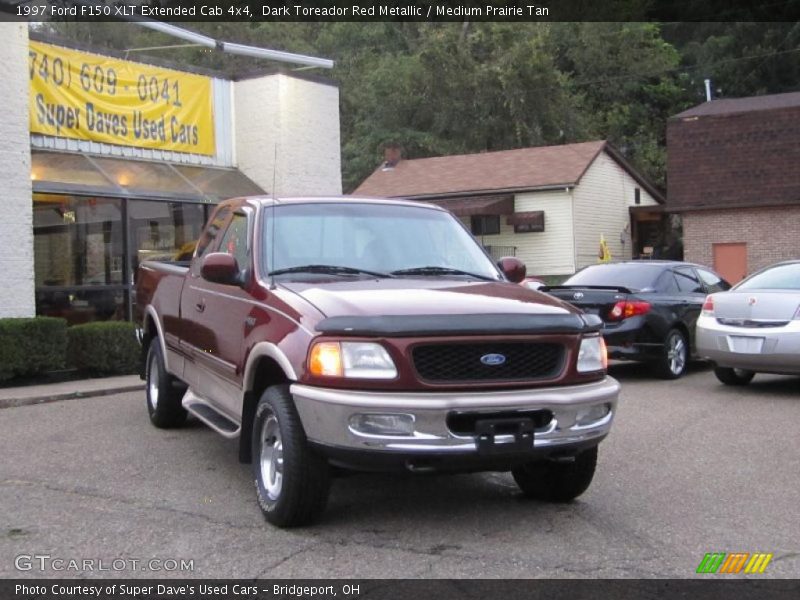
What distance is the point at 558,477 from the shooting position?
5719 mm

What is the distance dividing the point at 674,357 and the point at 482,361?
786cm

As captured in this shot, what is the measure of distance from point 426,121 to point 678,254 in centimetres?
1817

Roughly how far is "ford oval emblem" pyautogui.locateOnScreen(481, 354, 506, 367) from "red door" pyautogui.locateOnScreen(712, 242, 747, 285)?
23.0 metres

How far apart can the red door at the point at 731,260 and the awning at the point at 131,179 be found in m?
15.0

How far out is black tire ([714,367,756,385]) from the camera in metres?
11.3

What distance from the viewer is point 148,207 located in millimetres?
15320

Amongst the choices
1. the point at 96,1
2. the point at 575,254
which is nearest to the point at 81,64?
the point at 96,1

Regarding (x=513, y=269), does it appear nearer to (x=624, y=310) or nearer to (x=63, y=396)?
(x=624, y=310)

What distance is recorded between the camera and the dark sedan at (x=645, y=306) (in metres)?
11.6

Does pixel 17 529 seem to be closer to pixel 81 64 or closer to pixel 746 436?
pixel 746 436

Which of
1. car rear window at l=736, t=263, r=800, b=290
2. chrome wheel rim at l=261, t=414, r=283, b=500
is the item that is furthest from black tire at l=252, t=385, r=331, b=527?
car rear window at l=736, t=263, r=800, b=290

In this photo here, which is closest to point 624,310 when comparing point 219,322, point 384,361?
point 219,322

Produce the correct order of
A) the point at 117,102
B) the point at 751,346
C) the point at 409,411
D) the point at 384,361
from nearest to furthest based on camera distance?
the point at 409,411, the point at 384,361, the point at 751,346, the point at 117,102

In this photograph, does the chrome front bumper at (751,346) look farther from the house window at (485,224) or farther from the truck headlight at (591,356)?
the house window at (485,224)
